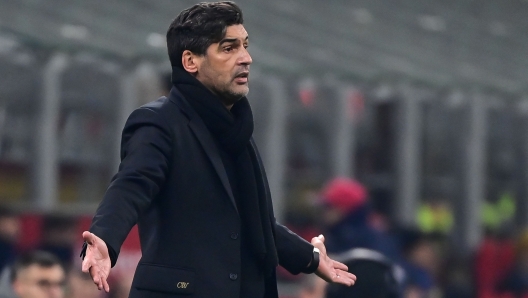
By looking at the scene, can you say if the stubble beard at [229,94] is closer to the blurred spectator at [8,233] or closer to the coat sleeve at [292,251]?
the coat sleeve at [292,251]

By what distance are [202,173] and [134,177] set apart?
26cm

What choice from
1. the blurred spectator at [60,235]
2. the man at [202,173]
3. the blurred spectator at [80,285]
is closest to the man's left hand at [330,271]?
the man at [202,173]

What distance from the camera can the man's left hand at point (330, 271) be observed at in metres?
3.73

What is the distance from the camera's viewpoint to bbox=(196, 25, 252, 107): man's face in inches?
131

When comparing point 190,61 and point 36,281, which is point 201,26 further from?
point 36,281

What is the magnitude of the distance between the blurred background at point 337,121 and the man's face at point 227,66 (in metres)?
3.91

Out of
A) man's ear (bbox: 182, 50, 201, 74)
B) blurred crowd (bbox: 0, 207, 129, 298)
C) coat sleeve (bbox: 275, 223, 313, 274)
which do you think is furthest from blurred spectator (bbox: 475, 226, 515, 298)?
man's ear (bbox: 182, 50, 201, 74)

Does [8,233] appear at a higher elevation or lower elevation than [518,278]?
lower

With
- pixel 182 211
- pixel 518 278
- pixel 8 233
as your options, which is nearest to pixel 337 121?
pixel 518 278

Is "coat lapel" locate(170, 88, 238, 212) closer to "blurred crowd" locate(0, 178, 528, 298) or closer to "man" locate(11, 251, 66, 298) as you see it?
"blurred crowd" locate(0, 178, 528, 298)

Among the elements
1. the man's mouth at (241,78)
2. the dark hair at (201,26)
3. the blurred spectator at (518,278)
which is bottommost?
the man's mouth at (241,78)

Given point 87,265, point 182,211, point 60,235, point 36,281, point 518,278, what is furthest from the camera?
point 518,278

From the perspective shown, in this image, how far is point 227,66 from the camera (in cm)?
332

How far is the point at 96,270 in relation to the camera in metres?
2.80
